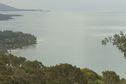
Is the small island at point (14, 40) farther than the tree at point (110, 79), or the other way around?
the small island at point (14, 40)

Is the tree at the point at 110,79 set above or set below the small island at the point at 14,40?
below

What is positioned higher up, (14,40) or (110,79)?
(14,40)

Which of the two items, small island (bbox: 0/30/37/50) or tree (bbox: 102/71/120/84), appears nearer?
tree (bbox: 102/71/120/84)

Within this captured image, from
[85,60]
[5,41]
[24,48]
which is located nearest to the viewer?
[85,60]

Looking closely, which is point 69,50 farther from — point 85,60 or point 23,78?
point 23,78

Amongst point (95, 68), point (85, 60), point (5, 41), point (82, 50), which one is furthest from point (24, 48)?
point (95, 68)

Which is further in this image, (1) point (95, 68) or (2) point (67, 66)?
(1) point (95, 68)

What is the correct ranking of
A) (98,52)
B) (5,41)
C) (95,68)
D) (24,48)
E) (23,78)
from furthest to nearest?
(5,41) → (24,48) → (98,52) → (95,68) → (23,78)

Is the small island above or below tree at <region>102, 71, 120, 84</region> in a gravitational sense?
above

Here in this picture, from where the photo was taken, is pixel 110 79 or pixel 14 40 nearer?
pixel 110 79

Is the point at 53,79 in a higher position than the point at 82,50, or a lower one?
lower
